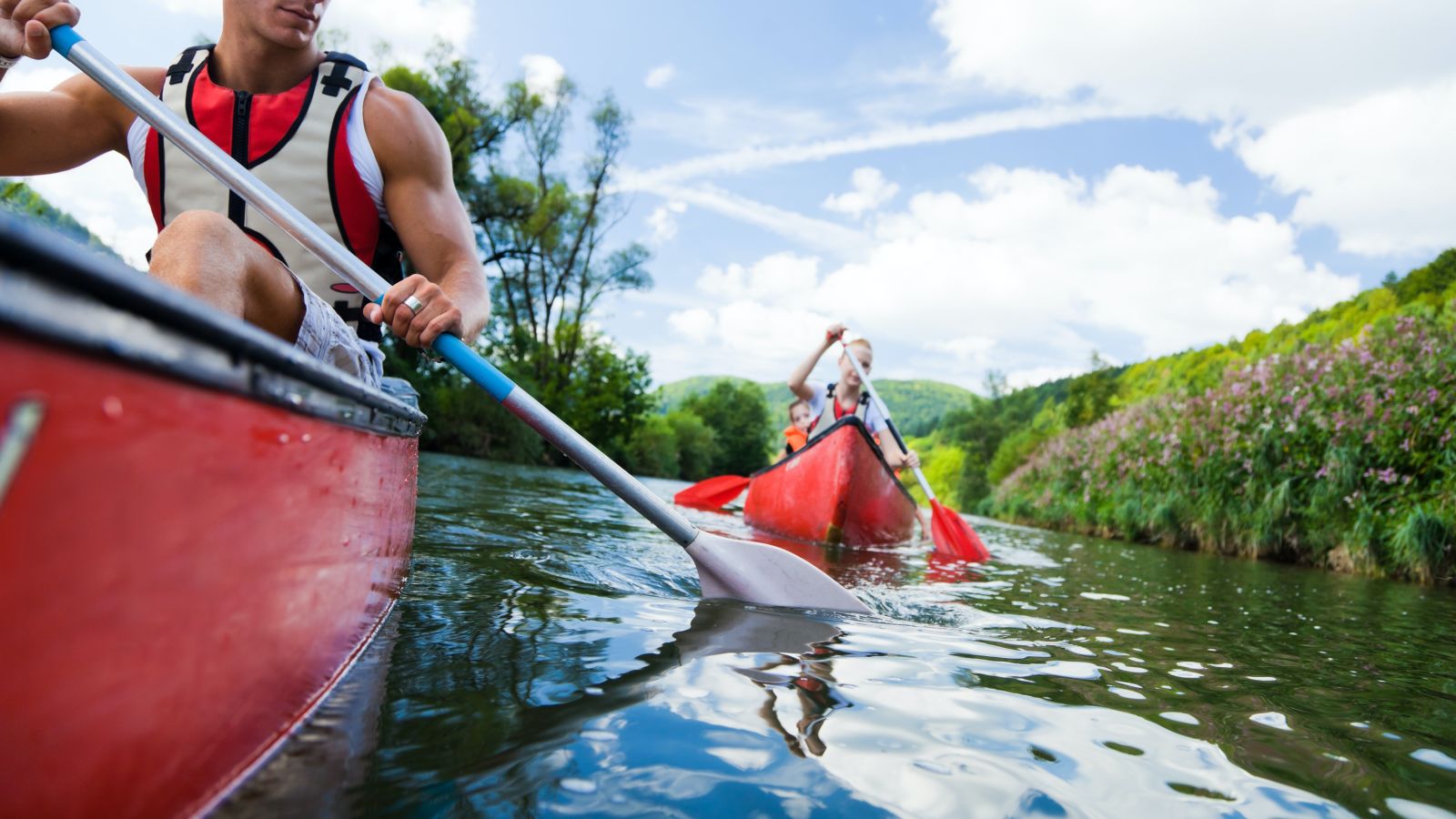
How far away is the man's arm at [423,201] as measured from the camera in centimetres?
213

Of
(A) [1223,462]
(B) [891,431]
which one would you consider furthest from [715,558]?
(A) [1223,462]

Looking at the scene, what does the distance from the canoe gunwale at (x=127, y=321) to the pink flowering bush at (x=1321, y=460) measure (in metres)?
7.28

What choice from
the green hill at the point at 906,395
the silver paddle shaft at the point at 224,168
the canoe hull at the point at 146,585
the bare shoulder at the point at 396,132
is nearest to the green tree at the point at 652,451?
the bare shoulder at the point at 396,132

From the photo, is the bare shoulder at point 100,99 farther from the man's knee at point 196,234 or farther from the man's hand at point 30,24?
the man's knee at point 196,234

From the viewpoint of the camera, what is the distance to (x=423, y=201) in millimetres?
2176

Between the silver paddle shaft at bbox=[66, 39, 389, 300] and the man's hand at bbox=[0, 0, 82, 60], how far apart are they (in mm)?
228

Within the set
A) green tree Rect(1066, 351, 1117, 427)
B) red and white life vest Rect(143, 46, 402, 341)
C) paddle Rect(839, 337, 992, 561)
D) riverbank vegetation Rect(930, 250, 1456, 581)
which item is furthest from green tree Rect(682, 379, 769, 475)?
red and white life vest Rect(143, 46, 402, 341)

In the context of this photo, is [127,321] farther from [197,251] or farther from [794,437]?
[794,437]

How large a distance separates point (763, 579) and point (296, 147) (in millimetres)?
1844

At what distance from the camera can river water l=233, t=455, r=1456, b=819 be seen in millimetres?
1211

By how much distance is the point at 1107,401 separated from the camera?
3058 centimetres

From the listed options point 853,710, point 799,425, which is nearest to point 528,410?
point 853,710

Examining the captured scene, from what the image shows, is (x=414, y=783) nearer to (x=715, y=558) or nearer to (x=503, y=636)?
(x=503, y=636)

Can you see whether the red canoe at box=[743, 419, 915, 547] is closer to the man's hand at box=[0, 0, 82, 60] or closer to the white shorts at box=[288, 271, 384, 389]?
the white shorts at box=[288, 271, 384, 389]
